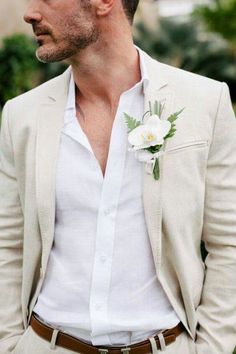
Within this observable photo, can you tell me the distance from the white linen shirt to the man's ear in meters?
0.49

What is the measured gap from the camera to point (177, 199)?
9.61 feet

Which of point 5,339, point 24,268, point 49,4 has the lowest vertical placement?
point 5,339

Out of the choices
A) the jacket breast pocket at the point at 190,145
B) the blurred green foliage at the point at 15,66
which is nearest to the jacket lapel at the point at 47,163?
the jacket breast pocket at the point at 190,145

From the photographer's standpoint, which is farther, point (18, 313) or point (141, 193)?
point (18, 313)

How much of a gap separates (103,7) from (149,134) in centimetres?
55

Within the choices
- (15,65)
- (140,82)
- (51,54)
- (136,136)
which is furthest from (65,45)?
(15,65)

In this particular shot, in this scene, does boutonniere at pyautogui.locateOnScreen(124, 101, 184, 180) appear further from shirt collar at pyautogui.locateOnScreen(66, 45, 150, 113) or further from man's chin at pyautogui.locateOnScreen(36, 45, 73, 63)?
man's chin at pyautogui.locateOnScreen(36, 45, 73, 63)

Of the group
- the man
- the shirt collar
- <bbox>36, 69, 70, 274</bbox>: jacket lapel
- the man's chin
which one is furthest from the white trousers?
the man's chin

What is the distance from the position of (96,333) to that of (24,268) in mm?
416

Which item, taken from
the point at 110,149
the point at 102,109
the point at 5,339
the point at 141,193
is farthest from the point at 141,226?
the point at 5,339

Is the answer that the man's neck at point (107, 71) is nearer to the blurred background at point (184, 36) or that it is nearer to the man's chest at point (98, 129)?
the man's chest at point (98, 129)

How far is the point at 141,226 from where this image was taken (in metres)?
2.93

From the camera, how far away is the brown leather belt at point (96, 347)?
9.56 ft

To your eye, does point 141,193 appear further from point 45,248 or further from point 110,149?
point 45,248
